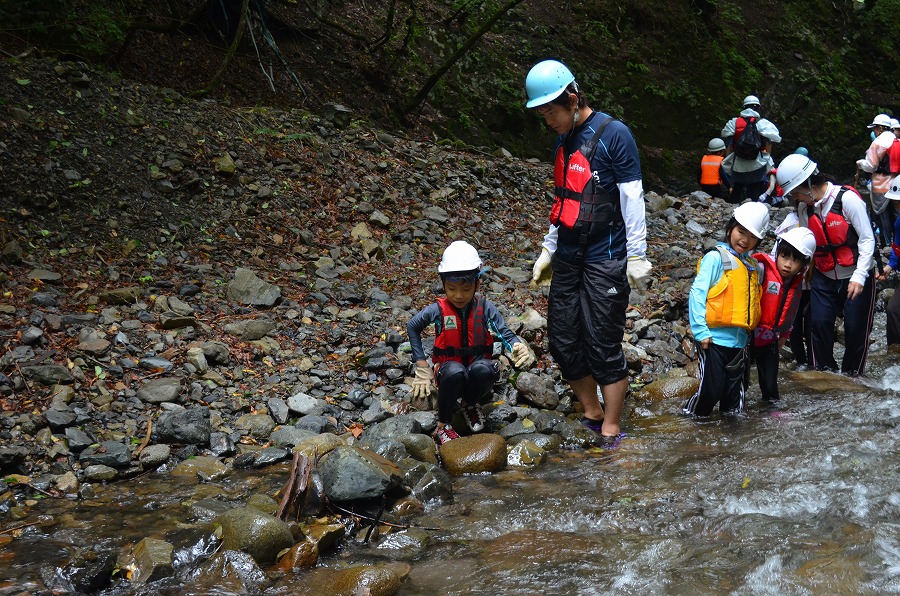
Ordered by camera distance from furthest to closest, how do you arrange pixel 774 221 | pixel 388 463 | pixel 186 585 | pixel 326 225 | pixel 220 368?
pixel 774 221, pixel 326 225, pixel 220 368, pixel 388 463, pixel 186 585

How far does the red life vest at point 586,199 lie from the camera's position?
180 inches

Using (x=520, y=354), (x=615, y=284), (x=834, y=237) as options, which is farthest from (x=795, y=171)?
(x=520, y=354)

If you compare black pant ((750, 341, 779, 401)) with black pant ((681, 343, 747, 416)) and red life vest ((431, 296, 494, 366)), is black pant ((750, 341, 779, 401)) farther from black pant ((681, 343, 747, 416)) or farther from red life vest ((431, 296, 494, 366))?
red life vest ((431, 296, 494, 366))

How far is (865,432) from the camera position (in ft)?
16.1

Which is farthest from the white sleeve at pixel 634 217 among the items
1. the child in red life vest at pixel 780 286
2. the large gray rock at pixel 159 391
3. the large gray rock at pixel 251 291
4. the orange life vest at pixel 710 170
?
the orange life vest at pixel 710 170

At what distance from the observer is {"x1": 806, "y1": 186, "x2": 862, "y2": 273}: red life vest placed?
→ 5.94 meters

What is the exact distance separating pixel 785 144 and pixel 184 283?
15.4 metres

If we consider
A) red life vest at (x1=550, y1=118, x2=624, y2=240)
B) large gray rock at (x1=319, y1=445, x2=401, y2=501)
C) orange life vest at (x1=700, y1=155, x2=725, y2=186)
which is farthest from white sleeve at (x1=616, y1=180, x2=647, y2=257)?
orange life vest at (x1=700, y1=155, x2=725, y2=186)

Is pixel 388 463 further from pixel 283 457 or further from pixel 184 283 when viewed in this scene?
pixel 184 283

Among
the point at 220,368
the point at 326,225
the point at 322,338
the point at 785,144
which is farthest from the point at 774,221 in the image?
the point at 220,368

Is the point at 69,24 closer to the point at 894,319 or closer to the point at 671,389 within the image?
the point at 671,389

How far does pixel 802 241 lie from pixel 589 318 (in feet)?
6.03

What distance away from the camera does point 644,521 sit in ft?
12.5

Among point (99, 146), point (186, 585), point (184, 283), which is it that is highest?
point (99, 146)
